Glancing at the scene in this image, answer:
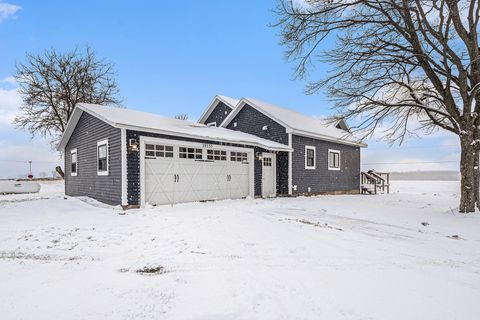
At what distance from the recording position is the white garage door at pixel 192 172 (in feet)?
34.5

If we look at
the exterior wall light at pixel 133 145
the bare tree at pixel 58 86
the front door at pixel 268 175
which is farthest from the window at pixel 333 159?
the bare tree at pixel 58 86

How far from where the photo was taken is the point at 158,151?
421 inches

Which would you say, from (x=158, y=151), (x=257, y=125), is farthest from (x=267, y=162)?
(x=158, y=151)

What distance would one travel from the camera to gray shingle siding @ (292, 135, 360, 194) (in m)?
15.7

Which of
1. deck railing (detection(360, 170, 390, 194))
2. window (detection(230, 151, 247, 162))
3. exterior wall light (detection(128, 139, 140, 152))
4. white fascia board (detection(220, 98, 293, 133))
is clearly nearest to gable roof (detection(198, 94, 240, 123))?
white fascia board (detection(220, 98, 293, 133))

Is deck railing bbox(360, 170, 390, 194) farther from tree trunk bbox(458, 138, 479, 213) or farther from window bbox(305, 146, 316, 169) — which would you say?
tree trunk bbox(458, 138, 479, 213)

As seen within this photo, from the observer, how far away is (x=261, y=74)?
21.2m

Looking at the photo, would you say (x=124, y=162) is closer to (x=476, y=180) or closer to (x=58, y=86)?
(x=476, y=180)

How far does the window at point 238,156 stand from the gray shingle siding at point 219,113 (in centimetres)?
716

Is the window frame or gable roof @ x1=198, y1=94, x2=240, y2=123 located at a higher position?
gable roof @ x1=198, y1=94, x2=240, y2=123

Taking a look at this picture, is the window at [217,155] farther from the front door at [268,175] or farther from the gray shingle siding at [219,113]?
the gray shingle siding at [219,113]

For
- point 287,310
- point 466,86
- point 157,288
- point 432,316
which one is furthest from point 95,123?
point 466,86

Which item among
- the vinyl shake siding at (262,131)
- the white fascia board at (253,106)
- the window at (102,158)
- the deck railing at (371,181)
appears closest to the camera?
the window at (102,158)

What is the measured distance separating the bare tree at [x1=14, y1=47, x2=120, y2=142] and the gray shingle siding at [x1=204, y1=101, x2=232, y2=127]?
8.97 metres
